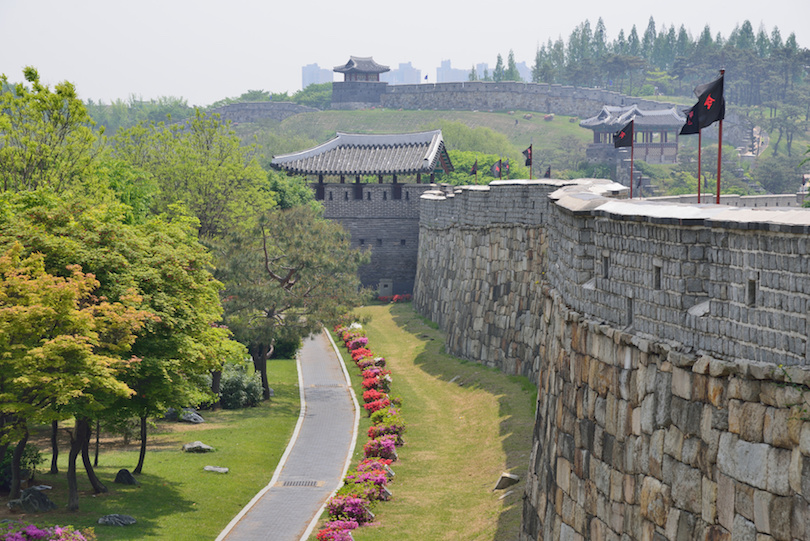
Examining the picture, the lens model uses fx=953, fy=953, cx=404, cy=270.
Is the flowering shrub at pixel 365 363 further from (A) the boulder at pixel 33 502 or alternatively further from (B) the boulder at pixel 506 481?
(A) the boulder at pixel 33 502

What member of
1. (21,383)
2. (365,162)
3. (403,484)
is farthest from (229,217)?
(21,383)

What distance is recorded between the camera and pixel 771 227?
8.88m

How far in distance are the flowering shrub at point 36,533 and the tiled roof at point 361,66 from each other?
128 meters

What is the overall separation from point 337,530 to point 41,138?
60.1 ft

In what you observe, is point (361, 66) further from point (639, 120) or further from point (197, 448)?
point (197, 448)

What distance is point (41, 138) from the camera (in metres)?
31.2

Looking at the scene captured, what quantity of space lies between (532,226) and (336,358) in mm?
15249

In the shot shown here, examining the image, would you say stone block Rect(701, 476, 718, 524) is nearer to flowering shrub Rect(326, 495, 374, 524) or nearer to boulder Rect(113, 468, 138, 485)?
flowering shrub Rect(326, 495, 374, 524)

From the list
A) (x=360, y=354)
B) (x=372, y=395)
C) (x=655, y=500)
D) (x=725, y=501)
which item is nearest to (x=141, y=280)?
(x=372, y=395)

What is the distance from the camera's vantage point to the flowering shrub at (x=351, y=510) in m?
20.7

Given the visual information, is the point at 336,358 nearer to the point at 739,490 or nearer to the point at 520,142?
the point at 739,490

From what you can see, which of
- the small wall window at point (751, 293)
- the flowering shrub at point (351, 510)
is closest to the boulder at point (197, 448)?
the flowering shrub at point (351, 510)

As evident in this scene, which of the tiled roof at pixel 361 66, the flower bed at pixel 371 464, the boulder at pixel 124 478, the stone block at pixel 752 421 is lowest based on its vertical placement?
the flower bed at pixel 371 464

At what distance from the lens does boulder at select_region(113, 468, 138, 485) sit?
22.2 m
